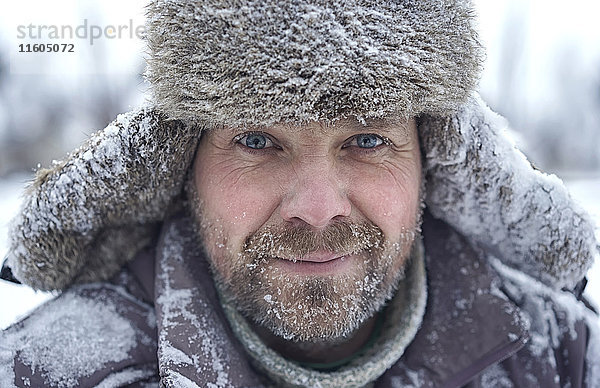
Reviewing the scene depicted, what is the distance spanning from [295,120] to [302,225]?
310 millimetres

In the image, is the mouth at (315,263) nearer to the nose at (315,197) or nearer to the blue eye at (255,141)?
the nose at (315,197)

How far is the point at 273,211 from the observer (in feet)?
4.65

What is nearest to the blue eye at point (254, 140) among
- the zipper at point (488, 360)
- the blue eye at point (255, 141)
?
the blue eye at point (255, 141)

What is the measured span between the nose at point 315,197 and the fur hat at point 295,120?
0.19 m

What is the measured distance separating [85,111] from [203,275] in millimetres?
17546

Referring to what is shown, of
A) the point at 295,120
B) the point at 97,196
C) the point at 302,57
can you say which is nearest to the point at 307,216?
the point at 295,120

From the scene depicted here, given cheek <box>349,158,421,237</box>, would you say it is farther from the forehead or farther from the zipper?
the zipper

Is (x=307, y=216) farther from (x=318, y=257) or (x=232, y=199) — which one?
(x=232, y=199)

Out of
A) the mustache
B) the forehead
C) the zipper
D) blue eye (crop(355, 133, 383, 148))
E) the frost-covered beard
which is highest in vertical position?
the forehead

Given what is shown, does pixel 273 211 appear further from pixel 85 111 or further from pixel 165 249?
pixel 85 111

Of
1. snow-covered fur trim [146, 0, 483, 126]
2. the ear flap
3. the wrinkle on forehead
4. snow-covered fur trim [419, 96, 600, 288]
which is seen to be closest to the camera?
snow-covered fur trim [146, 0, 483, 126]

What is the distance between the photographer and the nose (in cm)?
133

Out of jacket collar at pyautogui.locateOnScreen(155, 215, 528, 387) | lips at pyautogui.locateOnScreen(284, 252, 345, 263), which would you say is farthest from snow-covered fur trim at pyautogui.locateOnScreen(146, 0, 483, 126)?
jacket collar at pyautogui.locateOnScreen(155, 215, 528, 387)

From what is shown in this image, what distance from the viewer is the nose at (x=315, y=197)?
1327 millimetres
